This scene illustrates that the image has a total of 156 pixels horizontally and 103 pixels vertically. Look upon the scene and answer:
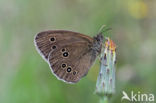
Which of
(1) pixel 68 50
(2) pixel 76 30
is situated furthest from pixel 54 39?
(2) pixel 76 30

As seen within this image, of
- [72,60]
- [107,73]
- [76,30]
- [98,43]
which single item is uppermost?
[76,30]

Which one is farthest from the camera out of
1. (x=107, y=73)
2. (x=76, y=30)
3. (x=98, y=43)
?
(x=76, y=30)

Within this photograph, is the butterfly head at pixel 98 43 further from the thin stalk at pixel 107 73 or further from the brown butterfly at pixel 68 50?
the thin stalk at pixel 107 73

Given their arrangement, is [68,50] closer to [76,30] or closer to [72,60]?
[72,60]

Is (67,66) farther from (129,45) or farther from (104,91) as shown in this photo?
(129,45)

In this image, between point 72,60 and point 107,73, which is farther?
point 72,60

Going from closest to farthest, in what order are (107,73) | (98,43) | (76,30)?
1. (107,73)
2. (98,43)
3. (76,30)

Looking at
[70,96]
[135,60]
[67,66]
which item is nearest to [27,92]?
[70,96]
